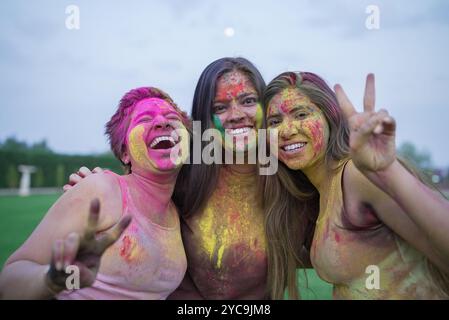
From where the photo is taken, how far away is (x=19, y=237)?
842 centimetres

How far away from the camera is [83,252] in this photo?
1.93 m

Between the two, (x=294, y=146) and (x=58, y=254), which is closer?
(x=58, y=254)

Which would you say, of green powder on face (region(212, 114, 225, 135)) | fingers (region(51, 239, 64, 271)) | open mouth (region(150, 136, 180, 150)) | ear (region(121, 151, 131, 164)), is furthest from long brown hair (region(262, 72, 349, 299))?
fingers (region(51, 239, 64, 271))

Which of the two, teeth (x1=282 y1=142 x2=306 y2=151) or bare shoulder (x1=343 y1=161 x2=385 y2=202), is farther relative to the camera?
teeth (x1=282 y1=142 x2=306 y2=151)

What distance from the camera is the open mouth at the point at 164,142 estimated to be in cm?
257

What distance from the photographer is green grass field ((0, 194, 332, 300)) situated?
4.75 metres

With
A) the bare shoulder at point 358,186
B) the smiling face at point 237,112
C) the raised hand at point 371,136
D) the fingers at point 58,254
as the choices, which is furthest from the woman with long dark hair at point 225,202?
Result: the fingers at point 58,254

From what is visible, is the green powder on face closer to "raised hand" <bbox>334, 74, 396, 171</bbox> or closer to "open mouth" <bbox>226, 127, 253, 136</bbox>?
→ "open mouth" <bbox>226, 127, 253, 136</bbox>

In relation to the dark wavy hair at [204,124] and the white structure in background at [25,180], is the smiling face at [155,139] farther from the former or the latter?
the white structure in background at [25,180]

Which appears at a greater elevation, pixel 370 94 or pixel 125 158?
pixel 370 94

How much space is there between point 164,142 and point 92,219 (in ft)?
2.86

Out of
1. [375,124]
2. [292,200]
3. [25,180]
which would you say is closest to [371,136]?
[375,124]

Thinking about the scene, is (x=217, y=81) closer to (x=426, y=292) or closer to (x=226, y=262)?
(x=226, y=262)

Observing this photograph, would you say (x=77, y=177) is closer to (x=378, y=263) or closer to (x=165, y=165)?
(x=165, y=165)
